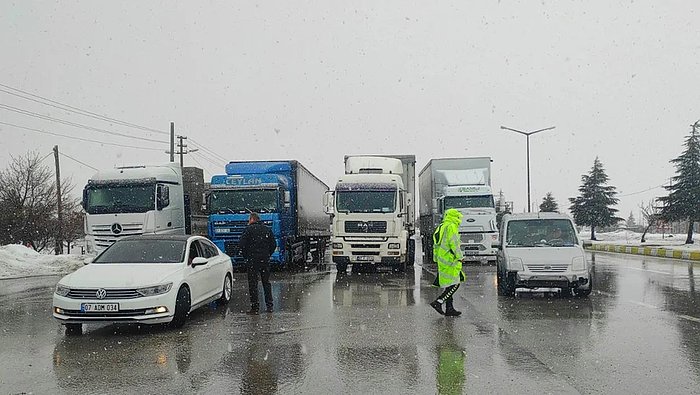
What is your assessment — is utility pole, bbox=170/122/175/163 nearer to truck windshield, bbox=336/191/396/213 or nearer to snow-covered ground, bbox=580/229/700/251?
truck windshield, bbox=336/191/396/213

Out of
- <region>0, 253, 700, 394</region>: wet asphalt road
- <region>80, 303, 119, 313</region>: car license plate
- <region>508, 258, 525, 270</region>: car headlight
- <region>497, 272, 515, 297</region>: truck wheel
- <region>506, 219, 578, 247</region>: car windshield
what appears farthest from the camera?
→ <region>506, 219, 578, 247</region>: car windshield

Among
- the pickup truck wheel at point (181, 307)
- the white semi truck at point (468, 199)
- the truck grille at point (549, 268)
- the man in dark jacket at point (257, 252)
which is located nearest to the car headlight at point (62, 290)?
the pickup truck wheel at point (181, 307)

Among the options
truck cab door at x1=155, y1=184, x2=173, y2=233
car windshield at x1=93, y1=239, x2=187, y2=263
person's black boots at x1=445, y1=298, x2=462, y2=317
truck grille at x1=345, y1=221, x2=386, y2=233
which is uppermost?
truck cab door at x1=155, y1=184, x2=173, y2=233

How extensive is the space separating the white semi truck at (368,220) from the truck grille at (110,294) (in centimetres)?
1065

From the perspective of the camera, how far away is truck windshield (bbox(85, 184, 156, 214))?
18859 millimetres

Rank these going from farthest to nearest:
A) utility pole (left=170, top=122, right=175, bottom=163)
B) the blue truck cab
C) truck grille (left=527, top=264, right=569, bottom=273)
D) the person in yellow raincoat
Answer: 1. utility pole (left=170, top=122, right=175, bottom=163)
2. the blue truck cab
3. truck grille (left=527, top=264, right=569, bottom=273)
4. the person in yellow raincoat

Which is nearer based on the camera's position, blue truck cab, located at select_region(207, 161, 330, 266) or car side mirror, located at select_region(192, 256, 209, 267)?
car side mirror, located at select_region(192, 256, 209, 267)

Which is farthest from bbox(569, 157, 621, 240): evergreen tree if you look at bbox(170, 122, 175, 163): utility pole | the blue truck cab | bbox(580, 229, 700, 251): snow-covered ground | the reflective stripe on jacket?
the reflective stripe on jacket

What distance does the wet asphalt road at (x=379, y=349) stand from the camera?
6.38 meters

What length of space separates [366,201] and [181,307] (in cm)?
1046

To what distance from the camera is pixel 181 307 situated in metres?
9.61

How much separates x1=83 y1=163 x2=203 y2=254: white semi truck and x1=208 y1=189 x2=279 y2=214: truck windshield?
5.98 feet

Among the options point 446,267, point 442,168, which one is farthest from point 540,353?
point 442,168

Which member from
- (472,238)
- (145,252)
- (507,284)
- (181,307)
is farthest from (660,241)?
(181,307)
